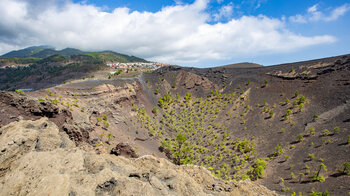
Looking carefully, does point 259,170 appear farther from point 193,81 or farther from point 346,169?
point 193,81

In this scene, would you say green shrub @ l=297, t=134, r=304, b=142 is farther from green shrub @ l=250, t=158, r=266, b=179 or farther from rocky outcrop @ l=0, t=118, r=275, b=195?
rocky outcrop @ l=0, t=118, r=275, b=195

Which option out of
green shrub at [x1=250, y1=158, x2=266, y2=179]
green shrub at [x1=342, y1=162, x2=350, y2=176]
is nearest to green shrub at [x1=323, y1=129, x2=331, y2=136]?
green shrub at [x1=342, y1=162, x2=350, y2=176]

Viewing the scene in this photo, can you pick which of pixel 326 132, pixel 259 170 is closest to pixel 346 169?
pixel 259 170

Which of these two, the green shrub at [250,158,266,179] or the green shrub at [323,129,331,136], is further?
the green shrub at [323,129,331,136]

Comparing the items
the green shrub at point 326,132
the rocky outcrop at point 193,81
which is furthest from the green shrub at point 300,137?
the rocky outcrop at point 193,81

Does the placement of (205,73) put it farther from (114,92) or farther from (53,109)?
(53,109)

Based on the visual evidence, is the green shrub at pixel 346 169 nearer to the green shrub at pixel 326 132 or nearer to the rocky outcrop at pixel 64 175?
the green shrub at pixel 326 132

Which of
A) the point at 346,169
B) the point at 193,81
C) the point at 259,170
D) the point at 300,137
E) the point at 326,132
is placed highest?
the point at 193,81

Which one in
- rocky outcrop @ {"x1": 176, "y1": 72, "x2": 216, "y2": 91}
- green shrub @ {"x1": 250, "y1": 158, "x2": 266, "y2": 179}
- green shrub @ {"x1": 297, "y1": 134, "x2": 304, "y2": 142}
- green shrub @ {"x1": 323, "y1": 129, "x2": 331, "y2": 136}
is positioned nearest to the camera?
green shrub @ {"x1": 250, "y1": 158, "x2": 266, "y2": 179}

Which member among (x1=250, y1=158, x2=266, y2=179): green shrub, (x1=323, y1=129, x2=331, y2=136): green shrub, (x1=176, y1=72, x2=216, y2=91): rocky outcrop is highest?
(x1=176, y1=72, x2=216, y2=91): rocky outcrop
